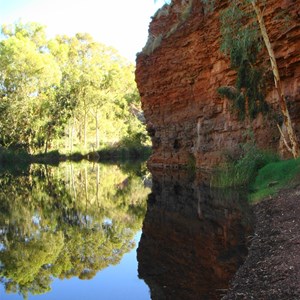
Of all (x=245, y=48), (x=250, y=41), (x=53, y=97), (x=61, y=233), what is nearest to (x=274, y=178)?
(x=245, y=48)

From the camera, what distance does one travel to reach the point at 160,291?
591cm

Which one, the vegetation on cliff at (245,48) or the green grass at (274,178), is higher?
the vegetation on cliff at (245,48)

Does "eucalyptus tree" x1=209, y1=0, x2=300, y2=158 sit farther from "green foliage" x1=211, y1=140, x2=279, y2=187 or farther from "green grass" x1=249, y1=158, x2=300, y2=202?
"green foliage" x1=211, y1=140, x2=279, y2=187

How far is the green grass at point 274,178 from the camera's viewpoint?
37.8 ft

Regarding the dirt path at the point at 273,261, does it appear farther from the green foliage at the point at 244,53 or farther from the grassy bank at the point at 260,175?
the green foliage at the point at 244,53

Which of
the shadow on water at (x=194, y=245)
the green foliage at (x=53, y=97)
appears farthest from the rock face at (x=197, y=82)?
the green foliage at (x=53, y=97)

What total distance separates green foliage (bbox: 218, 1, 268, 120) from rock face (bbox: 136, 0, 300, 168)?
145 centimetres

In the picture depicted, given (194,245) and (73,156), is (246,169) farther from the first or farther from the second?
(73,156)

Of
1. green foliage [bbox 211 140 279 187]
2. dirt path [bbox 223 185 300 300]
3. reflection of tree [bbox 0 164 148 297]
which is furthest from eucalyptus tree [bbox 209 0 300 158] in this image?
reflection of tree [bbox 0 164 148 297]

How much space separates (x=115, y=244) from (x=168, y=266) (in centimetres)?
243

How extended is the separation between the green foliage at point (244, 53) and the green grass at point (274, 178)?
330 cm

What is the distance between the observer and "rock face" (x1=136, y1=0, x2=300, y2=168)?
1728 centimetres

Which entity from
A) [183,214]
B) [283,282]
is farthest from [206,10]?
[283,282]

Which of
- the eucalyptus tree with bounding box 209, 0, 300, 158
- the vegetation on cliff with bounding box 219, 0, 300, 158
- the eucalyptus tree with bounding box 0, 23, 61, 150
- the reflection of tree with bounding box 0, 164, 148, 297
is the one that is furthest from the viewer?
the eucalyptus tree with bounding box 0, 23, 61, 150
